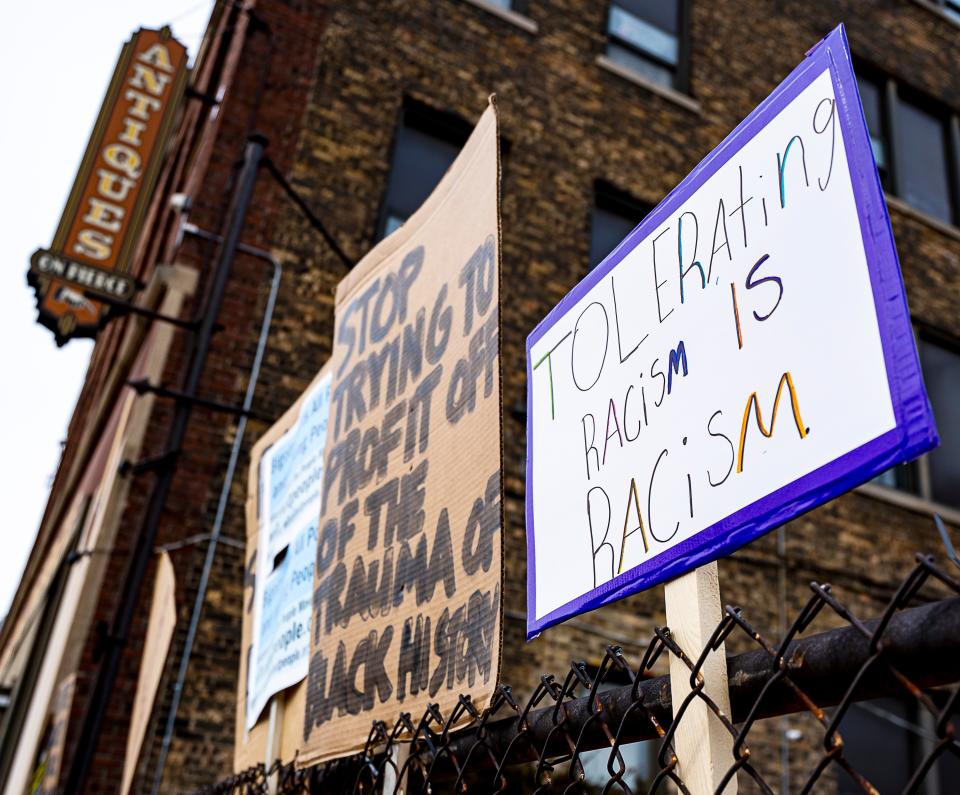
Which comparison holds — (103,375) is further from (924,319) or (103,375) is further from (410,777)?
(410,777)

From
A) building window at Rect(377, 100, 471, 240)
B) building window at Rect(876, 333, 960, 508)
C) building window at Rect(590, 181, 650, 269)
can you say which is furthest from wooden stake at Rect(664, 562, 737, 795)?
building window at Rect(876, 333, 960, 508)

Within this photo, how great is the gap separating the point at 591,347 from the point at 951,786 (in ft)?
27.3

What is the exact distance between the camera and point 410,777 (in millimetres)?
2285

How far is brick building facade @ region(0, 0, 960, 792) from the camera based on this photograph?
266 inches

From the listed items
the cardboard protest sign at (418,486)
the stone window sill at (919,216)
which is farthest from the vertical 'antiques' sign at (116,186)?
the stone window sill at (919,216)

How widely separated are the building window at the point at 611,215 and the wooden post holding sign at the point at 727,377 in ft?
24.7

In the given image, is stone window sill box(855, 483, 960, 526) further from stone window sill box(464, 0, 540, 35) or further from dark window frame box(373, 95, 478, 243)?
stone window sill box(464, 0, 540, 35)

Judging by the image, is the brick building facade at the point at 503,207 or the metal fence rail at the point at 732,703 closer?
the metal fence rail at the point at 732,703

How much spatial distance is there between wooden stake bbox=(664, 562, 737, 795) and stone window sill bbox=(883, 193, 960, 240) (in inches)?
416

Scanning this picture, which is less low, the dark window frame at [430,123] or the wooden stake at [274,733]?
the dark window frame at [430,123]

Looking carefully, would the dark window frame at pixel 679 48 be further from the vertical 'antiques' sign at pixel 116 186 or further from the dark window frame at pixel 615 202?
the vertical 'antiques' sign at pixel 116 186

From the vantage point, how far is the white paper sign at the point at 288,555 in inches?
129

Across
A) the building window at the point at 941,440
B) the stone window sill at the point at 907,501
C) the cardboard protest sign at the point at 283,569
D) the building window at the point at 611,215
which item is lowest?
the cardboard protest sign at the point at 283,569

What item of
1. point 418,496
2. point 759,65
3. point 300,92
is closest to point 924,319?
point 759,65
